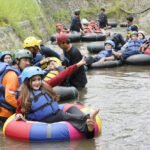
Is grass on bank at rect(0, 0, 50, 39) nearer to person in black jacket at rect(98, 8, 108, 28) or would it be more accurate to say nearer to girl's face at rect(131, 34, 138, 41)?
person in black jacket at rect(98, 8, 108, 28)

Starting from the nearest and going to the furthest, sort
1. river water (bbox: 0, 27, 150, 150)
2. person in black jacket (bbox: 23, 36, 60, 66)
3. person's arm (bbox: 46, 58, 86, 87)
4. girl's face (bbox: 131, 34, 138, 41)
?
river water (bbox: 0, 27, 150, 150), person's arm (bbox: 46, 58, 86, 87), person in black jacket (bbox: 23, 36, 60, 66), girl's face (bbox: 131, 34, 138, 41)

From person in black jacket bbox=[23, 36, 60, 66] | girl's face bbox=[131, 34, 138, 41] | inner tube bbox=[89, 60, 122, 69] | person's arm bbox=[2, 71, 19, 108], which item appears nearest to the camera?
person's arm bbox=[2, 71, 19, 108]

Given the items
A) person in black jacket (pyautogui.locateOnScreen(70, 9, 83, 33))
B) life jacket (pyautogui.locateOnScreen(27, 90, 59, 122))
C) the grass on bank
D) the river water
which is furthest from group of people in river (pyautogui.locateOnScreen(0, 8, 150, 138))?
person in black jacket (pyautogui.locateOnScreen(70, 9, 83, 33))

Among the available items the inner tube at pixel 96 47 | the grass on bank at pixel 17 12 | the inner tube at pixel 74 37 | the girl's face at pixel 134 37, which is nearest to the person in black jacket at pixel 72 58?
the girl's face at pixel 134 37

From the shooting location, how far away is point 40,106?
24.5 feet

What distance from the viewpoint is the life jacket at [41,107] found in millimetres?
7488

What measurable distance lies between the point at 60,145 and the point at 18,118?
2.63 ft

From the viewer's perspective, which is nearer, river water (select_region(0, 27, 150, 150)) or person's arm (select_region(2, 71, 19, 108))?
river water (select_region(0, 27, 150, 150))

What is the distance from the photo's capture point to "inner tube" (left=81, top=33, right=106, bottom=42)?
2161cm

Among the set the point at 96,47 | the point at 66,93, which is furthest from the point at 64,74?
the point at 96,47

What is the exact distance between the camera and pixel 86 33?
22.5 m

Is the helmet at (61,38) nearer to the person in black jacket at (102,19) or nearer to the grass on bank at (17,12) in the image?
the grass on bank at (17,12)

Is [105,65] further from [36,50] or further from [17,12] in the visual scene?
[17,12]

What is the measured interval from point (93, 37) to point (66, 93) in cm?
1186
